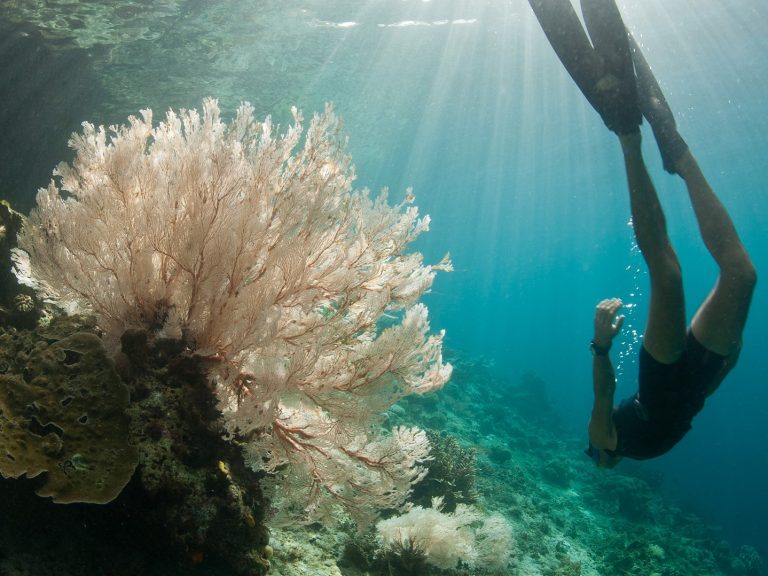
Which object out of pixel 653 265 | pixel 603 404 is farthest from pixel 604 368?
pixel 653 265

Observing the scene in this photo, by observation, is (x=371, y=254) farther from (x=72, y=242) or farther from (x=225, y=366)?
(x=72, y=242)

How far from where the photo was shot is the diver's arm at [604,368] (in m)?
4.18

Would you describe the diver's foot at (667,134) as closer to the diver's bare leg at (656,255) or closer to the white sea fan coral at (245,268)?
the diver's bare leg at (656,255)

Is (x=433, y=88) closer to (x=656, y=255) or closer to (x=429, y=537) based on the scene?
(x=656, y=255)

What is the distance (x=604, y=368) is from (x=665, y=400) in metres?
0.59

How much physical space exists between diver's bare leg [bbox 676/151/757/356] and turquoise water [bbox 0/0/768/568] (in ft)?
49.0

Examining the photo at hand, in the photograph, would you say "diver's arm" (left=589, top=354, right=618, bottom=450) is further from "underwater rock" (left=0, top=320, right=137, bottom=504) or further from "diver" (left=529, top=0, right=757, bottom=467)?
"underwater rock" (left=0, top=320, right=137, bottom=504)

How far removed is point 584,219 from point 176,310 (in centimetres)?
8730

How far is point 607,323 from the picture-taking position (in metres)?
4.17

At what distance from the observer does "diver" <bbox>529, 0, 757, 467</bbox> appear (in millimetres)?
3379

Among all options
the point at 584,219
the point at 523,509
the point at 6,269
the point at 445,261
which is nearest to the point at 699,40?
the point at 523,509

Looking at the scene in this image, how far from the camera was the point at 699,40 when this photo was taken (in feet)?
77.0

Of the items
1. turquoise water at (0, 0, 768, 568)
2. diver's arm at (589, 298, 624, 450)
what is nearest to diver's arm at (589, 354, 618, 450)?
diver's arm at (589, 298, 624, 450)

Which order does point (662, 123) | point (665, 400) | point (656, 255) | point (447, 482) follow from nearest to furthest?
point (656, 255)
point (665, 400)
point (662, 123)
point (447, 482)
